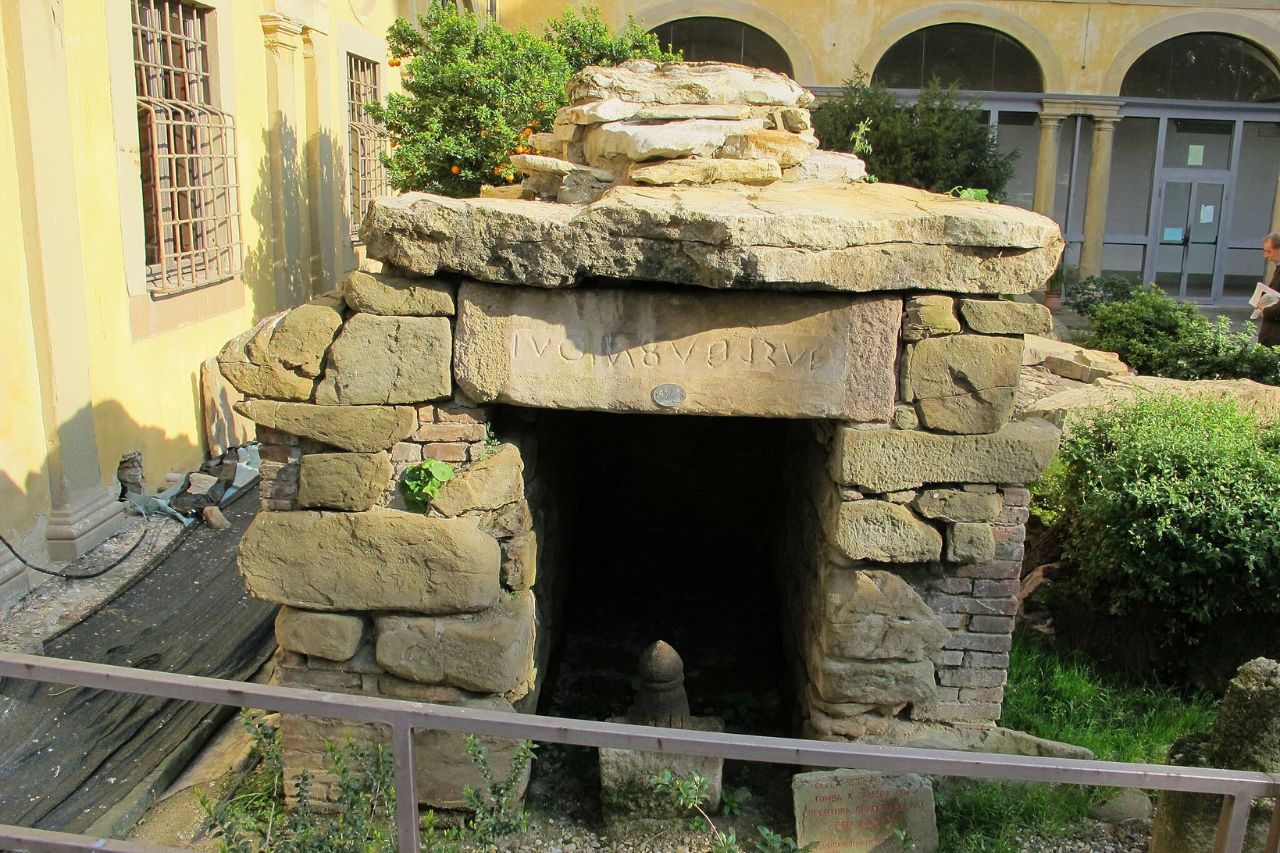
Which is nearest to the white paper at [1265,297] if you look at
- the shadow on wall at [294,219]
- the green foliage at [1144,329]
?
the green foliage at [1144,329]

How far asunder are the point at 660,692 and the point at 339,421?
164 cm

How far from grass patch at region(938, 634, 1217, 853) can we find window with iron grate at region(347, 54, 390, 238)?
905cm

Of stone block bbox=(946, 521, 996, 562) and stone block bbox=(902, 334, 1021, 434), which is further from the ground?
stone block bbox=(902, 334, 1021, 434)

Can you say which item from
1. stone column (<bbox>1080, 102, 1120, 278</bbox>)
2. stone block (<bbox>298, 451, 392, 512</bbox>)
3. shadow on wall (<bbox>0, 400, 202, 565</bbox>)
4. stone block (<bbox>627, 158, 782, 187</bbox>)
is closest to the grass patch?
stone block (<bbox>298, 451, 392, 512</bbox>)

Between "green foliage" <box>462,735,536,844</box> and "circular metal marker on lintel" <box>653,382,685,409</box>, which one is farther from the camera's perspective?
"circular metal marker on lintel" <box>653,382,685,409</box>

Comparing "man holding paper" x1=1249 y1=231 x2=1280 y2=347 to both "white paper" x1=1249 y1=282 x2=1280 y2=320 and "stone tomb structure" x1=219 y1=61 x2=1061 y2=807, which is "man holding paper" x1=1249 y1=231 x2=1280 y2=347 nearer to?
"white paper" x1=1249 y1=282 x2=1280 y2=320

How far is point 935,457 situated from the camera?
3.66 meters

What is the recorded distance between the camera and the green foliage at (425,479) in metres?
3.65

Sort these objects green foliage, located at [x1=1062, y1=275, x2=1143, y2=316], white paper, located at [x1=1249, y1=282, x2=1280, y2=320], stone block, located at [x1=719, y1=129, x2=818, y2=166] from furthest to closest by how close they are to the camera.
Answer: green foliage, located at [x1=1062, y1=275, x2=1143, y2=316] < white paper, located at [x1=1249, y1=282, x2=1280, y2=320] < stone block, located at [x1=719, y1=129, x2=818, y2=166]

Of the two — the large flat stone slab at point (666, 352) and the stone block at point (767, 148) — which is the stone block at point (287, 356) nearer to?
the large flat stone slab at point (666, 352)

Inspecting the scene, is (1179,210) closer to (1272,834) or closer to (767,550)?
(767,550)

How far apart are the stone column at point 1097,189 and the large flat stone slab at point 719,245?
1433 cm

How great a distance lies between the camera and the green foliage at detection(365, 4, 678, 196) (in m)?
9.34

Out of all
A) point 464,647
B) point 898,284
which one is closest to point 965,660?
point 898,284
